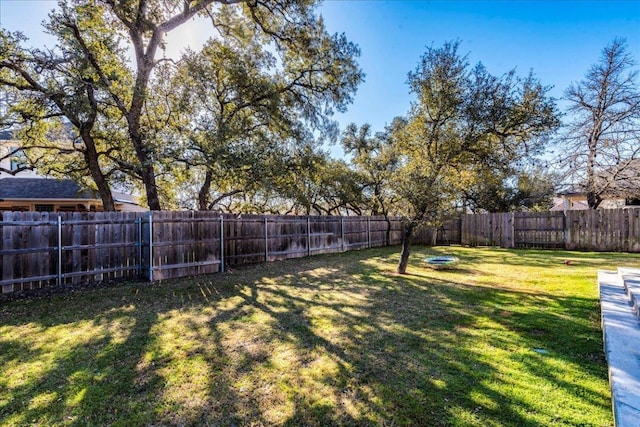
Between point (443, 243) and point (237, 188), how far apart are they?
459 inches

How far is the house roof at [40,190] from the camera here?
14.6 meters

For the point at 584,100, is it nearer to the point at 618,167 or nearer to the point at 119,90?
the point at 618,167

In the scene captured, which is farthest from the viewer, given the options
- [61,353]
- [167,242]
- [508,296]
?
[167,242]

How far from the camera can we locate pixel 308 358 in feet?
10.5

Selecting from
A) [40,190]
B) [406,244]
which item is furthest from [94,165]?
[406,244]

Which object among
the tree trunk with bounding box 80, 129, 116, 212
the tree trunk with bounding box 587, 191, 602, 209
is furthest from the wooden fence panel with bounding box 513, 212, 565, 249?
the tree trunk with bounding box 80, 129, 116, 212

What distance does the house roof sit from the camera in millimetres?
14586

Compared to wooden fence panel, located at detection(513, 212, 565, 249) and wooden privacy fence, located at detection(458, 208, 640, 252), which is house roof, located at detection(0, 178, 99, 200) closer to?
wooden privacy fence, located at detection(458, 208, 640, 252)

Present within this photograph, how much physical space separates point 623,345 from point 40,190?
2103cm

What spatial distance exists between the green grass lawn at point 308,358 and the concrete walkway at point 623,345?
0.53 ft

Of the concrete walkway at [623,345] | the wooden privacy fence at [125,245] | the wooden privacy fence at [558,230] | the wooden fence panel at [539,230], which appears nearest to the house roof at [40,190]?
the wooden privacy fence at [125,245]

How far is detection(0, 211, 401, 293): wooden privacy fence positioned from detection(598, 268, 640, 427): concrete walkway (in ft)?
25.9

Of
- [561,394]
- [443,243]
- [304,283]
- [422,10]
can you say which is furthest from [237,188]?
[561,394]

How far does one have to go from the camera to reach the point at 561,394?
2439 mm
